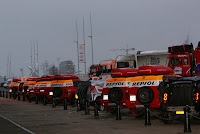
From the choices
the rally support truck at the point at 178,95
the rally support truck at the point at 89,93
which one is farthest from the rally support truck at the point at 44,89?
the rally support truck at the point at 178,95

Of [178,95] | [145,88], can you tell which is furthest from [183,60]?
[178,95]

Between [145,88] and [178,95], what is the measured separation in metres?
2.20

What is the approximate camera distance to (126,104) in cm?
1750

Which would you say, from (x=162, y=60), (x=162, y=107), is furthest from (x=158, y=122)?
(x=162, y=60)

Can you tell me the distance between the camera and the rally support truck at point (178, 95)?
1455cm

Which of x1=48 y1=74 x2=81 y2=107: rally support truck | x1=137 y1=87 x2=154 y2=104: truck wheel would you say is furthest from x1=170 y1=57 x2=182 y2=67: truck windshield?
x1=137 y1=87 x2=154 y2=104: truck wheel

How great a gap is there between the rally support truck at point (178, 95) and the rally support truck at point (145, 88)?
975 millimetres

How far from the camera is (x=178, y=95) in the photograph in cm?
1480

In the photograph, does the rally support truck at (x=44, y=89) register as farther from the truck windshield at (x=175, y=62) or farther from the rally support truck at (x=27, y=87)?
the truck windshield at (x=175, y=62)

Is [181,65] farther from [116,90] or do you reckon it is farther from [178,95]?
[178,95]

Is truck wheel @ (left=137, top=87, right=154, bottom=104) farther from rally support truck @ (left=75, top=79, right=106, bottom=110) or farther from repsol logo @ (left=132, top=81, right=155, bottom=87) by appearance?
rally support truck @ (left=75, top=79, right=106, bottom=110)

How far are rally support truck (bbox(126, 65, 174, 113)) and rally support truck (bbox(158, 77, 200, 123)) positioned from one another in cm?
98

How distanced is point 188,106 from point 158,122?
3.05 m

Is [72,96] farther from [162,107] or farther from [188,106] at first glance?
[188,106]
